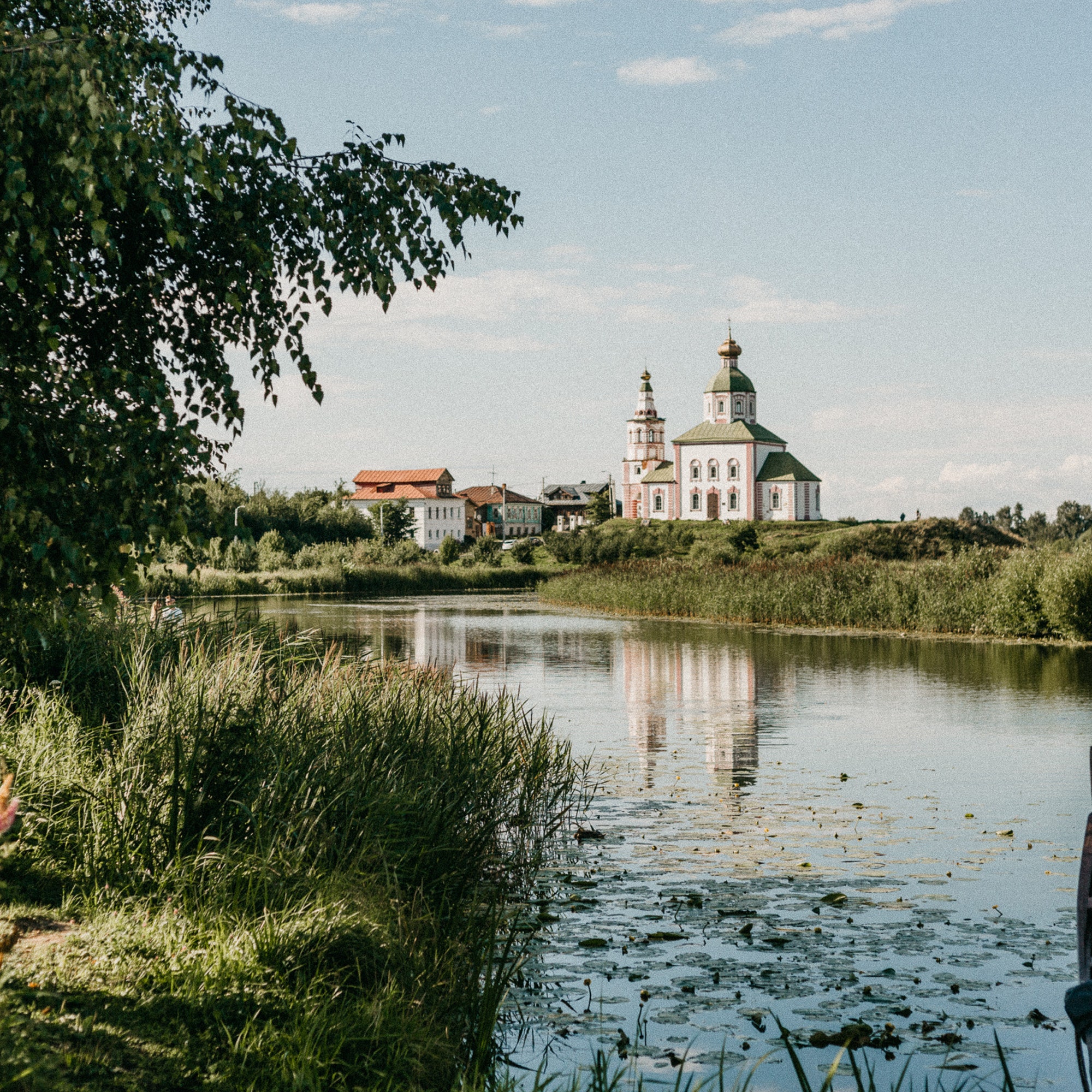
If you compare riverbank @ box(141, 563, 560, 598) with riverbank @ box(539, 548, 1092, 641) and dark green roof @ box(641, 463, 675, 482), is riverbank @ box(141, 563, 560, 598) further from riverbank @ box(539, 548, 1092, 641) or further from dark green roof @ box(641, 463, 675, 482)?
dark green roof @ box(641, 463, 675, 482)

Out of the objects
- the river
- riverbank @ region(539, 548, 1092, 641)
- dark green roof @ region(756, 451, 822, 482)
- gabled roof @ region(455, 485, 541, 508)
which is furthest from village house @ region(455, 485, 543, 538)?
the river

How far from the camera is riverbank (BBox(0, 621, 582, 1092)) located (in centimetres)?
510

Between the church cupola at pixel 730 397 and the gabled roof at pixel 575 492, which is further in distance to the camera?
the gabled roof at pixel 575 492

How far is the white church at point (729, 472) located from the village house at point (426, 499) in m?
A: 28.4

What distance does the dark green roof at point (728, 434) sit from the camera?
122250 mm

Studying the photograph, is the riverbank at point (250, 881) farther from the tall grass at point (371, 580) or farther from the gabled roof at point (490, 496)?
the gabled roof at point (490, 496)

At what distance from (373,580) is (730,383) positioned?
229 feet

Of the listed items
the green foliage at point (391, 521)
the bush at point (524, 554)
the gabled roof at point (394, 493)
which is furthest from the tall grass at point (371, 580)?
the gabled roof at point (394, 493)

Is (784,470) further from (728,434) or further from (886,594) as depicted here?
(886,594)

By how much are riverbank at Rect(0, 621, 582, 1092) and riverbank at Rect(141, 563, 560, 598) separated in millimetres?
48952

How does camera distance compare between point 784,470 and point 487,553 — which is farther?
point 784,470

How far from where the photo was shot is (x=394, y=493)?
506 feet

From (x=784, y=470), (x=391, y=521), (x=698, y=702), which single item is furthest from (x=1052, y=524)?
(x=698, y=702)

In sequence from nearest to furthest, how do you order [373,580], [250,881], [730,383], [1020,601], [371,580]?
[250,881], [1020,601], [371,580], [373,580], [730,383]
